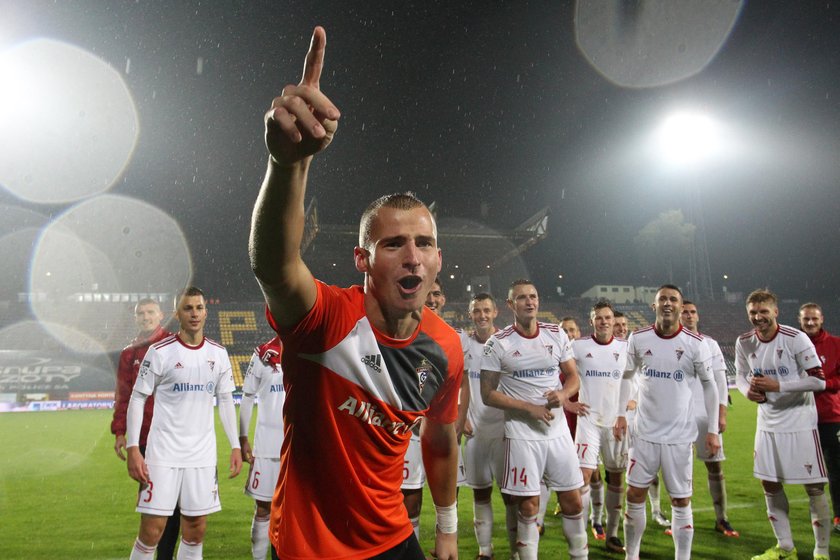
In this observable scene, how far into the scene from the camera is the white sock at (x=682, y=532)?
5207mm

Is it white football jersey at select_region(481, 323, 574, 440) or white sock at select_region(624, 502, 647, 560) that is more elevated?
white football jersey at select_region(481, 323, 574, 440)

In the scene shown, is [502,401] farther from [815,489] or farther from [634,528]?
[815,489]

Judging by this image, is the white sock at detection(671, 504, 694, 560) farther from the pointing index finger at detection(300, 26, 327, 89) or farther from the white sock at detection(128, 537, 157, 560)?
the pointing index finger at detection(300, 26, 327, 89)

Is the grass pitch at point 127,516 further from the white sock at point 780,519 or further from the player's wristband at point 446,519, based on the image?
the player's wristband at point 446,519

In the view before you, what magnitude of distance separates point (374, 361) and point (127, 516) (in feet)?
25.2

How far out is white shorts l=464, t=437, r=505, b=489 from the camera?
6277mm

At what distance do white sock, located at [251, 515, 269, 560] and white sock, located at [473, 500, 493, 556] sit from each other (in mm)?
2074

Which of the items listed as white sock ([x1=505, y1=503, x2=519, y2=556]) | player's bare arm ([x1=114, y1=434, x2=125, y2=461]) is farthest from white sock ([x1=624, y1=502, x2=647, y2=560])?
player's bare arm ([x1=114, y1=434, x2=125, y2=461])

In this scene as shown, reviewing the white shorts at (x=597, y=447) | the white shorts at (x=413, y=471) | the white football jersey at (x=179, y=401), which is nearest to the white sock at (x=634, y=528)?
the white shorts at (x=597, y=447)

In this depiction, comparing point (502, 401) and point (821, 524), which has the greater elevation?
point (502, 401)

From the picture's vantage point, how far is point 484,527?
5.89m

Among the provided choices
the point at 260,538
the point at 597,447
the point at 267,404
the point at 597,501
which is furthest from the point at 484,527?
the point at 267,404

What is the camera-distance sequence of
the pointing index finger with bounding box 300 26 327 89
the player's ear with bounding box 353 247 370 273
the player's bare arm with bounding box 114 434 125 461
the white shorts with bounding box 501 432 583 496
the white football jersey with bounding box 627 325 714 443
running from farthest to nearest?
1. the white football jersey with bounding box 627 325 714 443
2. the player's bare arm with bounding box 114 434 125 461
3. the white shorts with bounding box 501 432 583 496
4. the player's ear with bounding box 353 247 370 273
5. the pointing index finger with bounding box 300 26 327 89

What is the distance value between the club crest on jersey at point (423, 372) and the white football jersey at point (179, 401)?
3.48 meters
